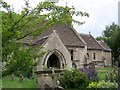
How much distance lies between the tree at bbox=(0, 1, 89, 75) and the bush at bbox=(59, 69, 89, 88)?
25.3 feet

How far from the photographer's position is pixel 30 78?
70.7 feet

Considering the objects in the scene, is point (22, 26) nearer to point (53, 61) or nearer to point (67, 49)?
point (67, 49)

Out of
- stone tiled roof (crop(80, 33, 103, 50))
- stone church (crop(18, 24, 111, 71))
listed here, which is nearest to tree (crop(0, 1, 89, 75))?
stone church (crop(18, 24, 111, 71))

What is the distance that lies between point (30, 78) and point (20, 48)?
1479 centimetres

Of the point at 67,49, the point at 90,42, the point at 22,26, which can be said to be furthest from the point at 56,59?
the point at 22,26

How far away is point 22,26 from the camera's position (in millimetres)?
6605

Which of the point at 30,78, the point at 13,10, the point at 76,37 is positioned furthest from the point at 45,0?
the point at 76,37

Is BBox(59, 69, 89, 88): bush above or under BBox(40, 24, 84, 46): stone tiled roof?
under

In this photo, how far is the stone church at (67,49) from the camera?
85.8 feet

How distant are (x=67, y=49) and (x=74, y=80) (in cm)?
1329

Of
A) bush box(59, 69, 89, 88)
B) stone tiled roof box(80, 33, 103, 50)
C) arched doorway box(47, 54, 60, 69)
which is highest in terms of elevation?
stone tiled roof box(80, 33, 103, 50)

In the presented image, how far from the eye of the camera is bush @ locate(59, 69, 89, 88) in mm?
14484

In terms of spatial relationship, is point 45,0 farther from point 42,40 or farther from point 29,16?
point 42,40

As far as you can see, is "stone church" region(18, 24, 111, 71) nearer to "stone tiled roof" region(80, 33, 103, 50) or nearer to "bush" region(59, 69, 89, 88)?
"stone tiled roof" region(80, 33, 103, 50)
